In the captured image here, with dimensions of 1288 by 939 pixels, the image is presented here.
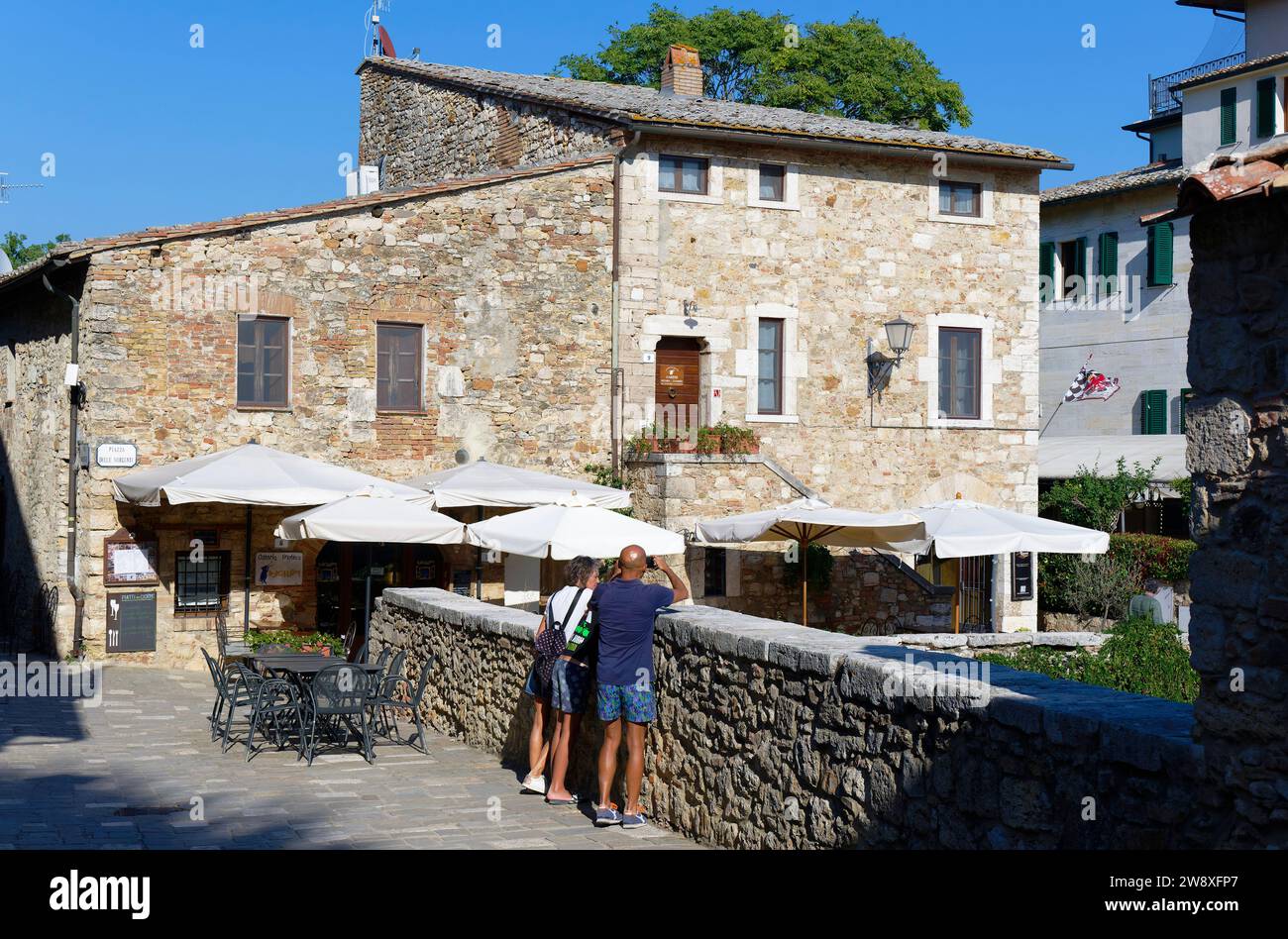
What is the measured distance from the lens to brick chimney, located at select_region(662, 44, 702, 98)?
2352 centimetres

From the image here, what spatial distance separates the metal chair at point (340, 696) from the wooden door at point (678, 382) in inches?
387

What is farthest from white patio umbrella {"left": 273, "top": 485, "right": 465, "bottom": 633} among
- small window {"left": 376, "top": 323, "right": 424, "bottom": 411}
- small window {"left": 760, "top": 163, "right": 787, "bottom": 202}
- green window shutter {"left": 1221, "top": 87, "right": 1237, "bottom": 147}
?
green window shutter {"left": 1221, "top": 87, "right": 1237, "bottom": 147}

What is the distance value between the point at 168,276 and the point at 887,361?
1023cm

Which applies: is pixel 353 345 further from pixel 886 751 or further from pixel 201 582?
pixel 886 751

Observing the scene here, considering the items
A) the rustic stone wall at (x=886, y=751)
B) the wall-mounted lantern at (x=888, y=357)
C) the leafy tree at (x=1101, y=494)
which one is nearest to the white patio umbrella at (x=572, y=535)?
the rustic stone wall at (x=886, y=751)

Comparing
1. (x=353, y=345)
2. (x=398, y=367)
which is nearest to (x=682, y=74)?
Result: (x=398, y=367)

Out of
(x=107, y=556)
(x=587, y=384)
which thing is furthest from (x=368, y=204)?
(x=107, y=556)

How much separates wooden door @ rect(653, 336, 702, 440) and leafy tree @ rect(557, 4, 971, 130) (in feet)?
44.4

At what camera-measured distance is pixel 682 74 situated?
23562 millimetres

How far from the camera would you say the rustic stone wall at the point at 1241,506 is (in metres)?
3.84

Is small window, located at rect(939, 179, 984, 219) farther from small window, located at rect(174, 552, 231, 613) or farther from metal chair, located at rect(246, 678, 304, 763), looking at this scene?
metal chair, located at rect(246, 678, 304, 763)

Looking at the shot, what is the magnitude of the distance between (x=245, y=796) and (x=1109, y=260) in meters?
24.3

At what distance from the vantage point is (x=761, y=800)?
6.64m
